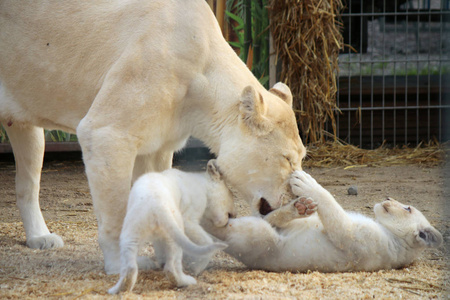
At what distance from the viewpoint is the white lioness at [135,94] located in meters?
3.00

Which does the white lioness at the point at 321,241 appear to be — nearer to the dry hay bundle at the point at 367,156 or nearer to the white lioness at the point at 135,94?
the white lioness at the point at 135,94

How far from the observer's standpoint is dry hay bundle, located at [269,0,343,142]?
679 centimetres

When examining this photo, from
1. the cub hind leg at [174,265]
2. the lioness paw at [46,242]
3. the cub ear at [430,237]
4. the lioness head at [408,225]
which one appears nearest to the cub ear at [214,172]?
the cub hind leg at [174,265]

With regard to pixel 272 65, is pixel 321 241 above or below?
below

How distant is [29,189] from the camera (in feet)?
13.4

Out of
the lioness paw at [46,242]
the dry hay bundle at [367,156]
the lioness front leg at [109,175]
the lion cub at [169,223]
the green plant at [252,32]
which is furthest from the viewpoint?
the dry hay bundle at [367,156]

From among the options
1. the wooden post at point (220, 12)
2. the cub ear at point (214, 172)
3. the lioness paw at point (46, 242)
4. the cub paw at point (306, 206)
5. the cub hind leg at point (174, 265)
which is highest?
the wooden post at point (220, 12)

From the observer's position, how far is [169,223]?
2529 millimetres

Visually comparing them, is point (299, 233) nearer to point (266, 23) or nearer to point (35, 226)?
point (35, 226)

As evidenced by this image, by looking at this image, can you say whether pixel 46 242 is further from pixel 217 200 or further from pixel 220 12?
pixel 220 12

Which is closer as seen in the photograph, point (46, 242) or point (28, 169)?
point (46, 242)

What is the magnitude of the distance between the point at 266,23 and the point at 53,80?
3.98 m

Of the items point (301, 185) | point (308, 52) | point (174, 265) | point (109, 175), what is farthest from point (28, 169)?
point (308, 52)

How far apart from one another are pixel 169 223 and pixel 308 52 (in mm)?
4724
